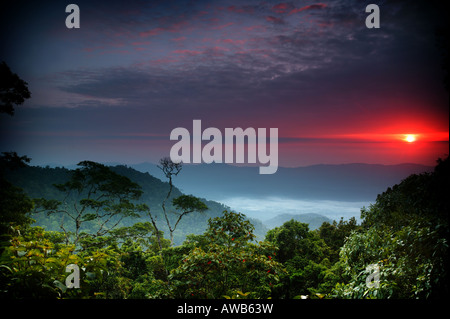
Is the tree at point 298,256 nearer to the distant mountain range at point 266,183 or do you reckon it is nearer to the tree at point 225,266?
the tree at point 225,266

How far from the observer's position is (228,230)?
465 centimetres

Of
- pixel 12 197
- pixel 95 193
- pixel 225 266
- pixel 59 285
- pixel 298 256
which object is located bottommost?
pixel 298 256

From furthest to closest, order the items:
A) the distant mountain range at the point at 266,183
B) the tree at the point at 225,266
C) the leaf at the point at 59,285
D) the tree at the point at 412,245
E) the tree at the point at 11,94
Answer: the distant mountain range at the point at 266,183
the tree at the point at 11,94
the tree at the point at 225,266
the tree at the point at 412,245
the leaf at the point at 59,285

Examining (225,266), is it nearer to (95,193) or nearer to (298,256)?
(298,256)

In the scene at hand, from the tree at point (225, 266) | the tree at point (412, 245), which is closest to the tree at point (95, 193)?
the tree at point (225, 266)

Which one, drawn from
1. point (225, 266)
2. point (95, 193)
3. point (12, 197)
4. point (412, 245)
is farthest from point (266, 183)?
point (412, 245)

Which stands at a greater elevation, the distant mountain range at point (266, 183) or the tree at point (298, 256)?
the distant mountain range at point (266, 183)

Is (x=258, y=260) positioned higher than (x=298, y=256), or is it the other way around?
(x=258, y=260)

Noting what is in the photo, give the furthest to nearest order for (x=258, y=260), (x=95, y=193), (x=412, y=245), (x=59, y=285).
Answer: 1. (x=95, y=193)
2. (x=258, y=260)
3. (x=412, y=245)
4. (x=59, y=285)

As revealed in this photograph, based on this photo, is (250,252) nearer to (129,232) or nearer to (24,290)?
(24,290)

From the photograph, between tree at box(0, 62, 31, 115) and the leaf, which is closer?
the leaf

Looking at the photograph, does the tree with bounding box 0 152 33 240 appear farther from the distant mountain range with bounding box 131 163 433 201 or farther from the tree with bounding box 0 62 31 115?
the distant mountain range with bounding box 131 163 433 201

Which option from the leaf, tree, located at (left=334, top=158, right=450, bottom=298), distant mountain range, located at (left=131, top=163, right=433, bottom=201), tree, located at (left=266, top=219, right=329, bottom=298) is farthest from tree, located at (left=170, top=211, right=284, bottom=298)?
distant mountain range, located at (left=131, top=163, right=433, bottom=201)
